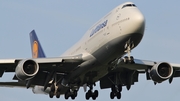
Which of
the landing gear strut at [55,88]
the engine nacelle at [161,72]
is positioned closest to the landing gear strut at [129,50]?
the engine nacelle at [161,72]

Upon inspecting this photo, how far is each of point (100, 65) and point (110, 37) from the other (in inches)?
100

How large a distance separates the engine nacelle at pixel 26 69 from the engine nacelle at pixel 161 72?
917 cm

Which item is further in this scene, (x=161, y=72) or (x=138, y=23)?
(x=161, y=72)

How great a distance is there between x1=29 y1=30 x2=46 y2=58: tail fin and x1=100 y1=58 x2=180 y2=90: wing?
33.4ft

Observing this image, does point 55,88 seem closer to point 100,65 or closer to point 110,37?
point 100,65

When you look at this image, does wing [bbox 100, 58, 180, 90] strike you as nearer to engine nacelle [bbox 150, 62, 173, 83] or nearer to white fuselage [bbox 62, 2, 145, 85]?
engine nacelle [bbox 150, 62, 173, 83]

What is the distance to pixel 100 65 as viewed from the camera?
4519 centimetres

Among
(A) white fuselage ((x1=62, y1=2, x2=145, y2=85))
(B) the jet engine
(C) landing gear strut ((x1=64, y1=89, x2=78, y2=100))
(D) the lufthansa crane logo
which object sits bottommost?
(C) landing gear strut ((x1=64, y1=89, x2=78, y2=100))

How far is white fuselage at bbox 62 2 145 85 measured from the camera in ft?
141

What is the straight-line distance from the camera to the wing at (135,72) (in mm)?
47781

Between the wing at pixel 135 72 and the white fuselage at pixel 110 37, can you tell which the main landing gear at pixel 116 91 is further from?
the white fuselage at pixel 110 37

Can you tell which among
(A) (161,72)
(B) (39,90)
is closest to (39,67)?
(B) (39,90)

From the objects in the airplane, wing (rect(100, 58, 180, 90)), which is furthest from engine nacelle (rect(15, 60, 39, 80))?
wing (rect(100, 58, 180, 90))

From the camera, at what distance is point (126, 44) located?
4341 cm
